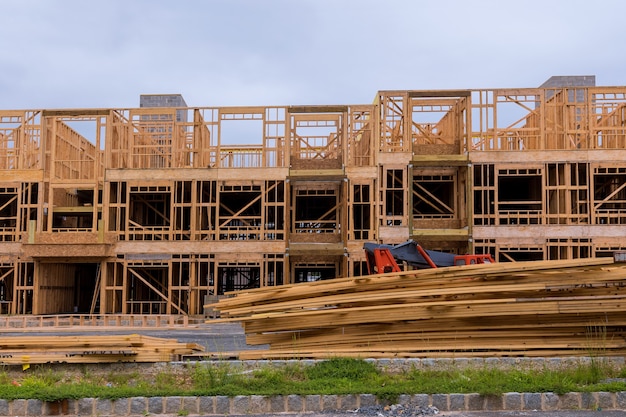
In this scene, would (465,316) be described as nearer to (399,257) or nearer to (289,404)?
(289,404)

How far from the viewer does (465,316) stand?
1249cm

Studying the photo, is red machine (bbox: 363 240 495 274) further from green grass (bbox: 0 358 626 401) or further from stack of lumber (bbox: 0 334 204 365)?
stack of lumber (bbox: 0 334 204 365)

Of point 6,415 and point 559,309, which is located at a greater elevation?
point 559,309

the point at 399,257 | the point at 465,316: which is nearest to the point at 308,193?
the point at 399,257

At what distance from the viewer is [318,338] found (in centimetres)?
1303

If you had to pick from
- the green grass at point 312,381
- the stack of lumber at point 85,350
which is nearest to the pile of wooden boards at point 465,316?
the green grass at point 312,381

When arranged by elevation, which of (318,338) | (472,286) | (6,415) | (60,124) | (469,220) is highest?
(60,124)

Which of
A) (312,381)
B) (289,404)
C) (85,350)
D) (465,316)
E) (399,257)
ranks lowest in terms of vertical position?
(289,404)

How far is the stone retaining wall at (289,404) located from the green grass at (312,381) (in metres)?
0.11

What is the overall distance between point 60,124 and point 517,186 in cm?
2602

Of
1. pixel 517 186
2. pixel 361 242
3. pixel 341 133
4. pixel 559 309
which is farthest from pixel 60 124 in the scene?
pixel 559 309

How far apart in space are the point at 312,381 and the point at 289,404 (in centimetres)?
74

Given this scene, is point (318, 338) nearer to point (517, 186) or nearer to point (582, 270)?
point (582, 270)

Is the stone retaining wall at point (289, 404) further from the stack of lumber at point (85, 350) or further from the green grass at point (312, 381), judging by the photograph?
the stack of lumber at point (85, 350)
